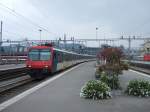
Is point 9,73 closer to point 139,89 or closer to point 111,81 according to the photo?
point 111,81

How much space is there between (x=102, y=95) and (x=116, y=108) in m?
2.40

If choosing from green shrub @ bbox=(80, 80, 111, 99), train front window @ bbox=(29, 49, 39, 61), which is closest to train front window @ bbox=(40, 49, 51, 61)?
train front window @ bbox=(29, 49, 39, 61)

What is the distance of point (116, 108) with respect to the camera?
11414mm

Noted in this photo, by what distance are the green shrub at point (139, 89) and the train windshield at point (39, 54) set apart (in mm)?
16129

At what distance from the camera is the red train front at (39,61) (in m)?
29.6

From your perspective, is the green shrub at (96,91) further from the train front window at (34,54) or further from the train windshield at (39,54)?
the train front window at (34,54)

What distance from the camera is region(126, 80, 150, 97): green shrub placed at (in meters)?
14.5

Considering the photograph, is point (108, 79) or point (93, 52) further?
point (93, 52)

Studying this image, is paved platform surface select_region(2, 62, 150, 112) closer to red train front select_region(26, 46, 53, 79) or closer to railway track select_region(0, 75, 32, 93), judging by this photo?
railway track select_region(0, 75, 32, 93)

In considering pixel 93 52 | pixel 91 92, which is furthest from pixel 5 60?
pixel 93 52

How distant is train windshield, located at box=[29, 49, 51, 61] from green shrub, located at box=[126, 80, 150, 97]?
16.1 meters

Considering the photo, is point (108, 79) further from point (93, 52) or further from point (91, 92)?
point (93, 52)

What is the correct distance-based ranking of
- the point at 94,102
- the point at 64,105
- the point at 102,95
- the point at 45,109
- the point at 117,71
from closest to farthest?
the point at 45,109 → the point at 64,105 → the point at 94,102 → the point at 102,95 → the point at 117,71

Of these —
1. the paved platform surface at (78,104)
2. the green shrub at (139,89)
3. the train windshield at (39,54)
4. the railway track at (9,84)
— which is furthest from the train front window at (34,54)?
the green shrub at (139,89)
